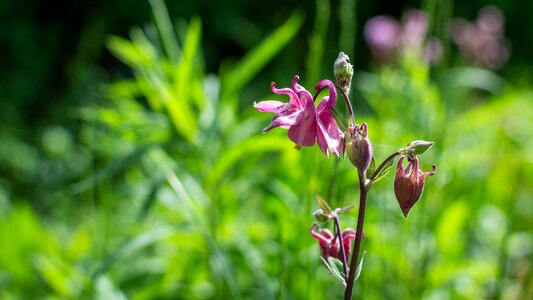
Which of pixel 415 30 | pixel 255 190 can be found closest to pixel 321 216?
pixel 255 190

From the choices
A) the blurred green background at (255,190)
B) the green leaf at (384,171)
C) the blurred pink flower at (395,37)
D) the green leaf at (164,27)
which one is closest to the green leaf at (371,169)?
the green leaf at (384,171)

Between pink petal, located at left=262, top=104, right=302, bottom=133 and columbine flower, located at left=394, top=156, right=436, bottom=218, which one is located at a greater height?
pink petal, located at left=262, top=104, right=302, bottom=133

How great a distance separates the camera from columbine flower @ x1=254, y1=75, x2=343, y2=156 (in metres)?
0.77

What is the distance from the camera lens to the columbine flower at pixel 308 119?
768mm

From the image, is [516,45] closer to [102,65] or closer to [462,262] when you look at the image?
[102,65]

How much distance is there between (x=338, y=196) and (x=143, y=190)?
0.79 meters

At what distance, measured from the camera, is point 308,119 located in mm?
771

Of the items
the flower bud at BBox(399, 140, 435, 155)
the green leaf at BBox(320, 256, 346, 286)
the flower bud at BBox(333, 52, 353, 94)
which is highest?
the flower bud at BBox(333, 52, 353, 94)

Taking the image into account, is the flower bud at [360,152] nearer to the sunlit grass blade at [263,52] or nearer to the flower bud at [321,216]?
the flower bud at [321,216]

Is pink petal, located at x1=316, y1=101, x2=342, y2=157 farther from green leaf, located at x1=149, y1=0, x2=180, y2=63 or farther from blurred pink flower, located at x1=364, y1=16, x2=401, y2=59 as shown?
blurred pink flower, located at x1=364, y1=16, x2=401, y2=59

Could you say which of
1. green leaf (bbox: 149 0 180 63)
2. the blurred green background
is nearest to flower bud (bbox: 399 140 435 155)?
the blurred green background

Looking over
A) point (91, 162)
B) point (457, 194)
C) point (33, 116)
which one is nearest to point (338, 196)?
point (91, 162)

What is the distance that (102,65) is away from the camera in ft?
21.4

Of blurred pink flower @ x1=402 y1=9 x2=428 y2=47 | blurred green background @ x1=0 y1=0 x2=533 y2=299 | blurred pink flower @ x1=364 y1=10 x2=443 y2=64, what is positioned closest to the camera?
blurred green background @ x1=0 y1=0 x2=533 y2=299
